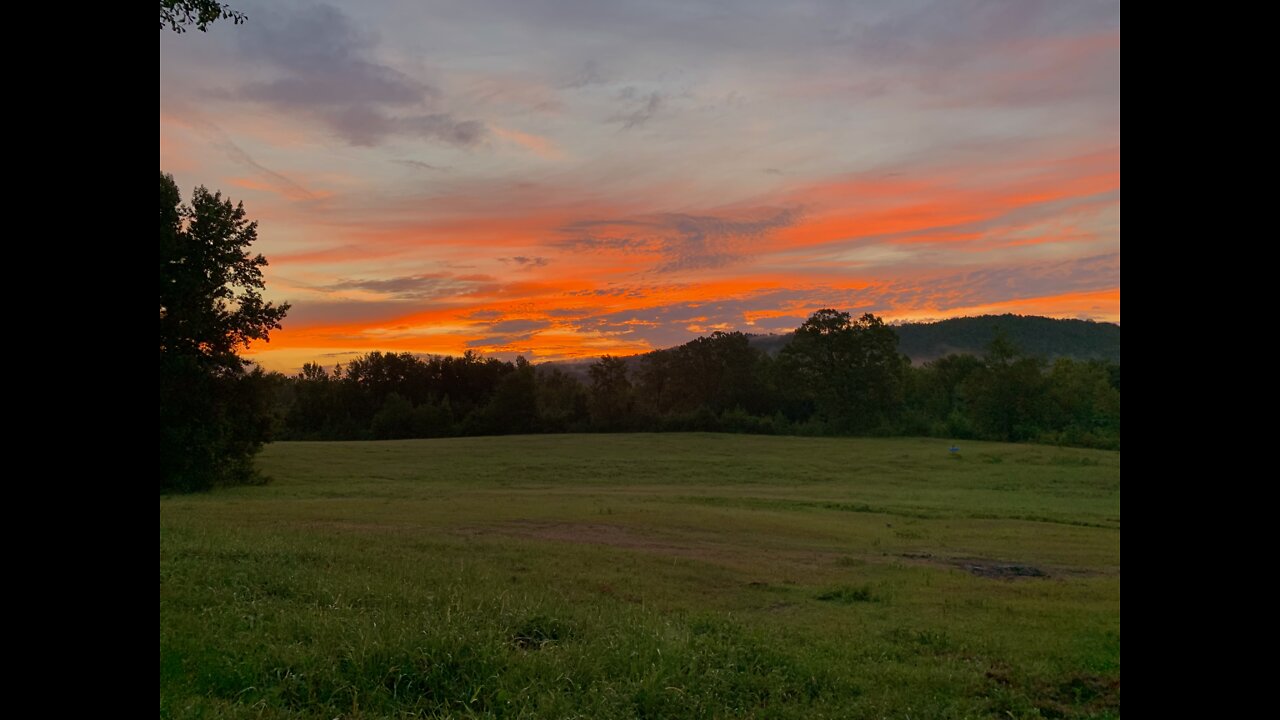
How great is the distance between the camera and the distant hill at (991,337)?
101 meters

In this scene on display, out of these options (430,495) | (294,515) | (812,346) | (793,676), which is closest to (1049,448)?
(812,346)

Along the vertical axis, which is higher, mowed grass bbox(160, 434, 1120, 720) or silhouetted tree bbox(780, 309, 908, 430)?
silhouetted tree bbox(780, 309, 908, 430)

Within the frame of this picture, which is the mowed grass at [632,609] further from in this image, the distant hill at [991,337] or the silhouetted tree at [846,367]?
the distant hill at [991,337]

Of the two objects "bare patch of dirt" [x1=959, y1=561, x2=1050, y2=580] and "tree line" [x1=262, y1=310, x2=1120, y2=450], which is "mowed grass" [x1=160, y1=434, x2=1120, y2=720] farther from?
"tree line" [x1=262, y1=310, x2=1120, y2=450]

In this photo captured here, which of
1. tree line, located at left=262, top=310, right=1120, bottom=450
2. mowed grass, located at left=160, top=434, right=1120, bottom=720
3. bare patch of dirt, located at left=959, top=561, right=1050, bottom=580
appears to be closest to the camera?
mowed grass, located at left=160, top=434, right=1120, bottom=720

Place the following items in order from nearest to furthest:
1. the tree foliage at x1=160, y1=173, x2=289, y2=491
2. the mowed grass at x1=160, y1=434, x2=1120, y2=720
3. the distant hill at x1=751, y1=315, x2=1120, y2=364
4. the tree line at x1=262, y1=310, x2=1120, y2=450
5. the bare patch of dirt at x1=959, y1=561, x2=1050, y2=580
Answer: the mowed grass at x1=160, y1=434, x2=1120, y2=720
the bare patch of dirt at x1=959, y1=561, x2=1050, y2=580
the tree foliage at x1=160, y1=173, x2=289, y2=491
the tree line at x1=262, y1=310, x2=1120, y2=450
the distant hill at x1=751, y1=315, x2=1120, y2=364

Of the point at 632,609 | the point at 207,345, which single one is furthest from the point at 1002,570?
the point at 207,345

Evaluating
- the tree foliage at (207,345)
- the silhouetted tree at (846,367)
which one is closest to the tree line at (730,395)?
the silhouetted tree at (846,367)

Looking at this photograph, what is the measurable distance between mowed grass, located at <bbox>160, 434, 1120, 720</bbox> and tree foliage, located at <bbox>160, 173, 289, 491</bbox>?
13.5 meters

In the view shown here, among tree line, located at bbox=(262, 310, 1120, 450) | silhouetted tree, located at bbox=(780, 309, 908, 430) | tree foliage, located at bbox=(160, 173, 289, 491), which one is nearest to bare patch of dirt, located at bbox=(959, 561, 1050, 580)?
tree foliage, located at bbox=(160, 173, 289, 491)

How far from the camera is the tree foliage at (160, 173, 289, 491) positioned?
43500 mm

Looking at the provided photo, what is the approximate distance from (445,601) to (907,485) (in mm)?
40428
